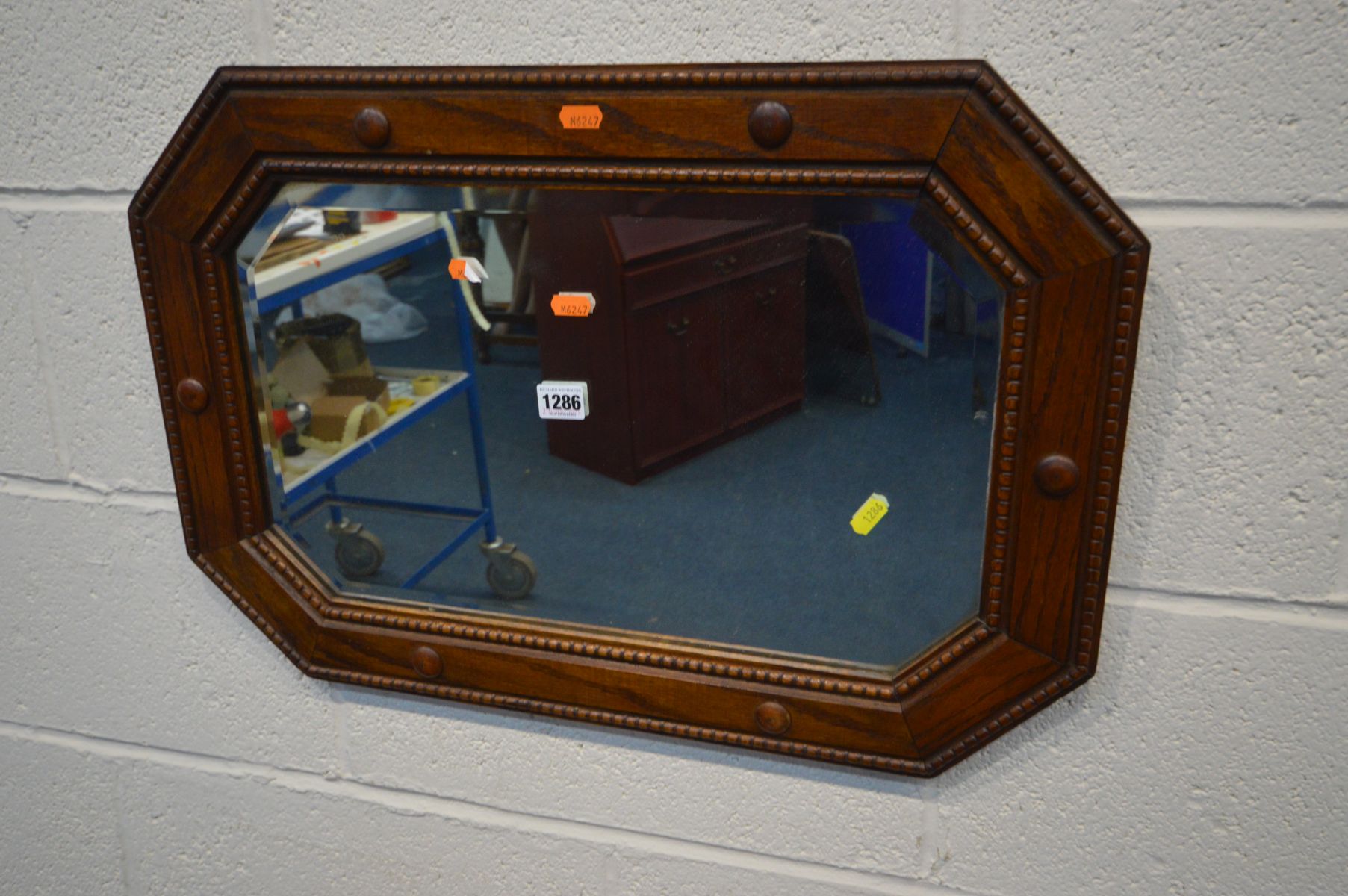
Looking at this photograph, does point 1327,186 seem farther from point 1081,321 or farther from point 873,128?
point 873,128

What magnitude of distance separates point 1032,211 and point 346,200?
49 centimetres

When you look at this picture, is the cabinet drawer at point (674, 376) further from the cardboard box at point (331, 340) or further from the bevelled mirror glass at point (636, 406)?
the cardboard box at point (331, 340)

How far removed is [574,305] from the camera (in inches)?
33.1

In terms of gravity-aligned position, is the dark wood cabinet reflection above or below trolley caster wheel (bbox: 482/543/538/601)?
above

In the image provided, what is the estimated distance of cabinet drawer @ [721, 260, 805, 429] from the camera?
786 millimetres

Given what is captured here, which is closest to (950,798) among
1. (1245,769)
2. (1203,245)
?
(1245,769)

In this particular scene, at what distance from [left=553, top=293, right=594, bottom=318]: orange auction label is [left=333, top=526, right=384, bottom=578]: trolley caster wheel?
27 cm

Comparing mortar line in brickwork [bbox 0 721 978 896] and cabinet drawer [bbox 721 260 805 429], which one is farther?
mortar line in brickwork [bbox 0 721 978 896]

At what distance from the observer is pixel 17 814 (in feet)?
3.92

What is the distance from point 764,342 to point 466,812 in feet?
1.74

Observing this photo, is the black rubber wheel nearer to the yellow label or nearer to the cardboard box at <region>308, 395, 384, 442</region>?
the cardboard box at <region>308, 395, 384, 442</region>

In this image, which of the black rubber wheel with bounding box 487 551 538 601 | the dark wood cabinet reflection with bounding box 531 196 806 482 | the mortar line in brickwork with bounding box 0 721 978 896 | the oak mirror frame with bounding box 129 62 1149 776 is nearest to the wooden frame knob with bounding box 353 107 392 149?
the oak mirror frame with bounding box 129 62 1149 776

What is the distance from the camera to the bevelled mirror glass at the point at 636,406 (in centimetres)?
78

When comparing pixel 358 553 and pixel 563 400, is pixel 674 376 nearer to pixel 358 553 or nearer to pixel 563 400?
pixel 563 400
